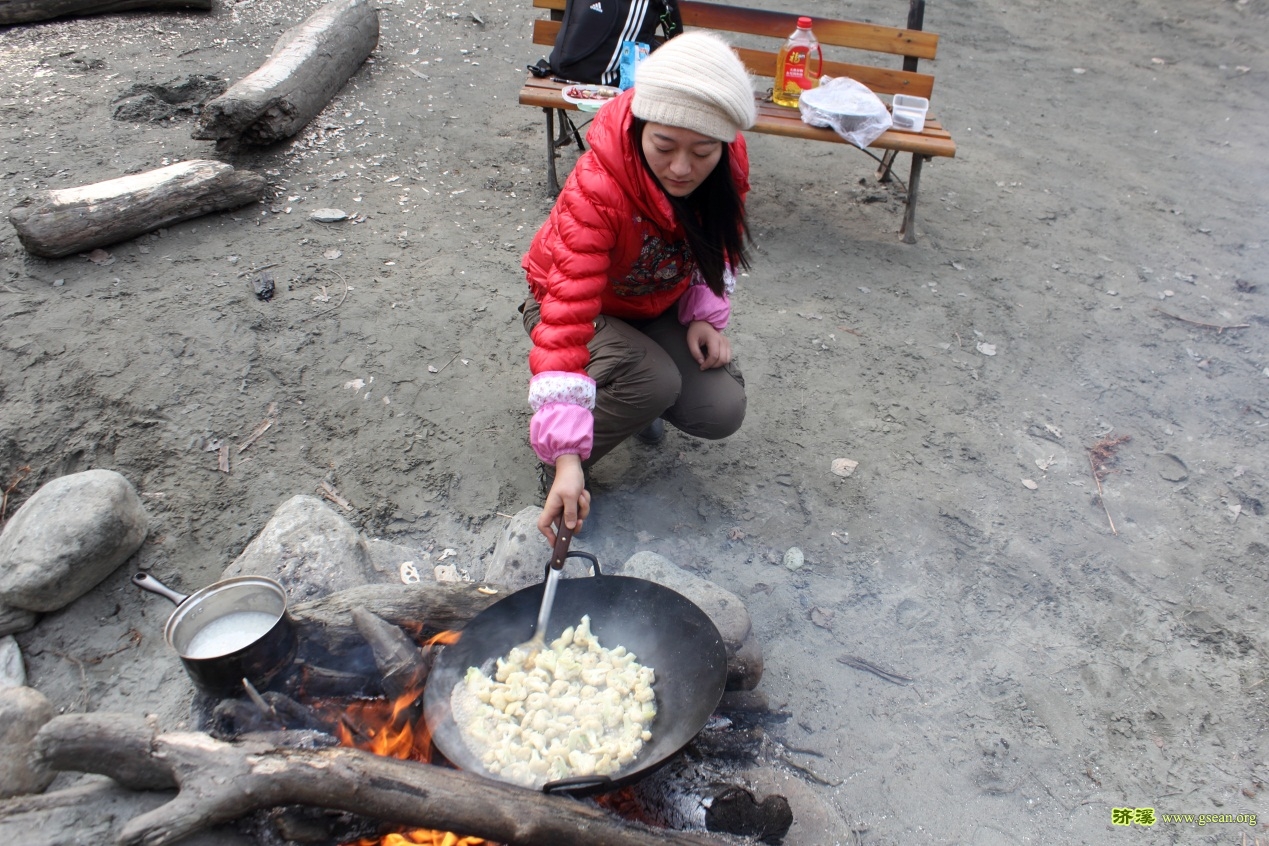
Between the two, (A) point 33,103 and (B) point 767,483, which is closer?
(B) point 767,483

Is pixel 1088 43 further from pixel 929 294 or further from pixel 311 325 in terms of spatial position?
pixel 311 325

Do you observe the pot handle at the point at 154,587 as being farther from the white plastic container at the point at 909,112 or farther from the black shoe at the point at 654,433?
the white plastic container at the point at 909,112

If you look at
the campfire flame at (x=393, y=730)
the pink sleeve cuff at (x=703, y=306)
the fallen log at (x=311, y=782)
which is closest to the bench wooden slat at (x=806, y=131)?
the pink sleeve cuff at (x=703, y=306)

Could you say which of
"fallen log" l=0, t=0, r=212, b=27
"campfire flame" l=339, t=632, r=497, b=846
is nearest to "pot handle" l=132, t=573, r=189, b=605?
"campfire flame" l=339, t=632, r=497, b=846

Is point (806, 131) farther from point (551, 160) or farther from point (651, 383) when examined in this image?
point (651, 383)

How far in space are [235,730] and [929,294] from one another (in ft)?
13.6

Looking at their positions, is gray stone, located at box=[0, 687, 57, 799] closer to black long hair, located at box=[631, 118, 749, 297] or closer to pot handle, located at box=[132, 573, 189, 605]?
pot handle, located at box=[132, 573, 189, 605]

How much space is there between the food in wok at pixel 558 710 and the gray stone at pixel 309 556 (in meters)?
0.64

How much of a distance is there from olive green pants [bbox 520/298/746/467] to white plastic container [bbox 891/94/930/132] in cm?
259

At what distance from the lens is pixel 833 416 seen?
3912mm

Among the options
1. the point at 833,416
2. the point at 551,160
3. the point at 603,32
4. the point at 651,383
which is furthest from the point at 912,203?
the point at 651,383

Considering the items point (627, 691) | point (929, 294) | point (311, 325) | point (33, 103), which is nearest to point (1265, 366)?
point (929, 294)

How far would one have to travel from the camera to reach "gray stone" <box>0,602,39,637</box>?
2.66 meters

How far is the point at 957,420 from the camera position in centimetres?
390
